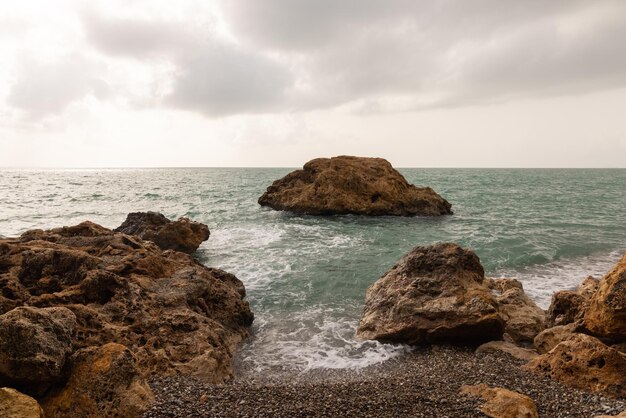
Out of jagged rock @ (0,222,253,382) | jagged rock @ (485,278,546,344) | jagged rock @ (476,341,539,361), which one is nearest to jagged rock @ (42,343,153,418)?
jagged rock @ (0,222,253,382)

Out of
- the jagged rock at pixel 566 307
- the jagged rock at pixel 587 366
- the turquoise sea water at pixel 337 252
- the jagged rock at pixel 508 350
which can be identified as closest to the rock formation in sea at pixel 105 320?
the turquoise sea water at pixel 337 252

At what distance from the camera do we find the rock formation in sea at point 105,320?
6113 mm

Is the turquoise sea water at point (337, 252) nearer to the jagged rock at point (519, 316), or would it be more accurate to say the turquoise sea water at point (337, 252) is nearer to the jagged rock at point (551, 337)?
the jagged rock at point (519, 316)

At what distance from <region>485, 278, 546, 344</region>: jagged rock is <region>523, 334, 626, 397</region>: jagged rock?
2.99 meters

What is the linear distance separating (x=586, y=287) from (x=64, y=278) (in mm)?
15522

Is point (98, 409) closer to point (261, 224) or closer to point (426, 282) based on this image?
point (426, 282)

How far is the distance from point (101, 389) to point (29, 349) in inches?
49.1

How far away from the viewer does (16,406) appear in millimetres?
5211

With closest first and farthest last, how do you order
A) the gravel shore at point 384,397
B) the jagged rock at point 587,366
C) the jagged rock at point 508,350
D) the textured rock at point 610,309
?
the gravel shore at point 384,397 → the jagged rock at point 587,366 → the textured rock at point 610,309 → the jagged rock at point 508,350

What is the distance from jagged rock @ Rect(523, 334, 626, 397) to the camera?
7430 mm

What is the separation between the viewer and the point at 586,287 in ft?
39.5

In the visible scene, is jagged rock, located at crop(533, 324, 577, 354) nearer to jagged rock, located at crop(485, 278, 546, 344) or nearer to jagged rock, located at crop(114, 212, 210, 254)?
jagged rock, located at crop(485, 278, 546, 344)

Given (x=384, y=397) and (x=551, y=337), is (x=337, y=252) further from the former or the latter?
(x=384, y=397)

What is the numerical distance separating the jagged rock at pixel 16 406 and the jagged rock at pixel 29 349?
2.11 ft
